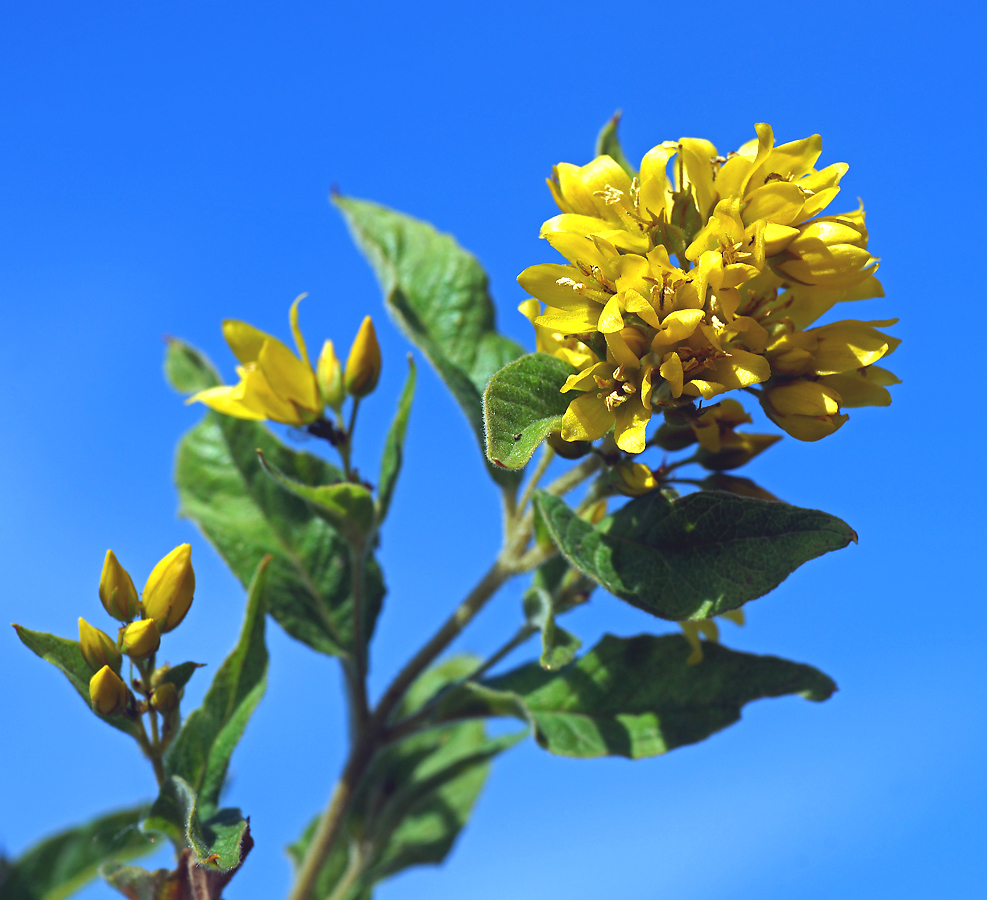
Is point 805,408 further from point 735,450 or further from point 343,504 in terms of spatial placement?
point 343,504

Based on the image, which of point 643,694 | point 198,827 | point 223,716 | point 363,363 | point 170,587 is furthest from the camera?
point 363,363

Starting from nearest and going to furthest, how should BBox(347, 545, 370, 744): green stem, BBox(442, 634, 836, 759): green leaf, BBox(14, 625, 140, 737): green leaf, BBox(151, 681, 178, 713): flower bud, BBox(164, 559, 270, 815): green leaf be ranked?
1. BBox(14, 625, 140, 737): green leaf
2. BBox(151, 681, 178, 713): flower bud
3. BBox(164, 559, 270, 815): green leaf
4. BBox(442, 634, 836, 759): green leaf
5. BBox(347, 545, 370, 744): green stem

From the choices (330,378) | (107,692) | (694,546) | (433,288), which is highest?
(433,288)

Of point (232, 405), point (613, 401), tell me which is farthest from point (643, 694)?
point (232, 405)

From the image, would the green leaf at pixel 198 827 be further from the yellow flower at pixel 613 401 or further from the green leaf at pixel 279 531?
the yellow flower at pixel 613 401

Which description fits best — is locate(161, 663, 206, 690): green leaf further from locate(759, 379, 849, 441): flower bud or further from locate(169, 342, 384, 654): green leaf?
locate(759, 379, 849, 441): flower bud

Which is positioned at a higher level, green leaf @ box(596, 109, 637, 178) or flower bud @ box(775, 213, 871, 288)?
green leaf @ box(596, 109, 637, 178)

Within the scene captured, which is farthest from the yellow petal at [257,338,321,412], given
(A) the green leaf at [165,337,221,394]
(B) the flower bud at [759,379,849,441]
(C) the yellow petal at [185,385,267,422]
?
(B) the flower bud at [759,379,849,441]

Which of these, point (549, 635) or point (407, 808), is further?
point (407, 808)
